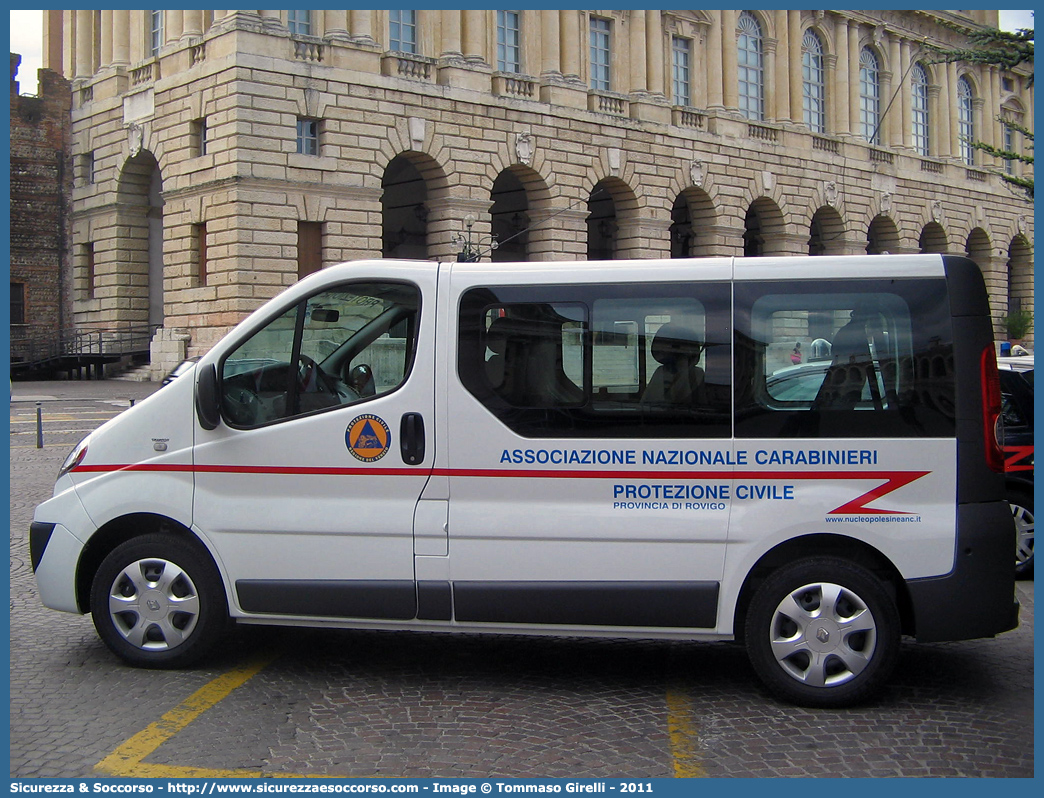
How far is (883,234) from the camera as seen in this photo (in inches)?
2125

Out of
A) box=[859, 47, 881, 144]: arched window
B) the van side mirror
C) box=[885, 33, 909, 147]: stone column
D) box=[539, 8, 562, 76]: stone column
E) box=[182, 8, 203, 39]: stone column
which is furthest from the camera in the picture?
box=[885, 33, 909, 147]: stone column

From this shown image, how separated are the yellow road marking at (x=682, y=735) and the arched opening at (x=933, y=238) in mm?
54207

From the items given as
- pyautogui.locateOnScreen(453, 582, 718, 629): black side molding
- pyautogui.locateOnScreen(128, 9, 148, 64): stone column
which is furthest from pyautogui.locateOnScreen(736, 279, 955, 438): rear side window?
pyautogui.locateOnScreen(128, 9, 148, 64): stone column

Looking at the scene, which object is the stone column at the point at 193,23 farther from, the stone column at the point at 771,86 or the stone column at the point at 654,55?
the stone column at the point at 771,86

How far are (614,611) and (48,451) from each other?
49.9 feet

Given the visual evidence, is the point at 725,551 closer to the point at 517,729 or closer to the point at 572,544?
the point at 572,544

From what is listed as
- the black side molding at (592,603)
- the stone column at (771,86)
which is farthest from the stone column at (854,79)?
the black side molding at (592,603)

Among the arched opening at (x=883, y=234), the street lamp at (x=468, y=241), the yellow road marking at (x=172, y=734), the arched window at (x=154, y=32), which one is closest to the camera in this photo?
the yellow road marking at (x=172, y=734)

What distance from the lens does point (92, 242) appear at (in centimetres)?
4053

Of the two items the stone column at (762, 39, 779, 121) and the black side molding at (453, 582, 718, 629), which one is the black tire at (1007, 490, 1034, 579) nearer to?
the black side molding at (453, 582, 718, 629)

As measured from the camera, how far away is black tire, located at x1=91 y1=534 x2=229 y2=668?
610 centimetres

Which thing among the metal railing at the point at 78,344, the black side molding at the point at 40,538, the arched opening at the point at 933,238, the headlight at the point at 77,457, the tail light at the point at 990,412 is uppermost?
the arched opening at the point at 933,238

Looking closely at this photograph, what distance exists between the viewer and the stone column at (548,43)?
40.1 metres

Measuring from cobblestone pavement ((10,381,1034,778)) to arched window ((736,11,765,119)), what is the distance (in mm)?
43062
